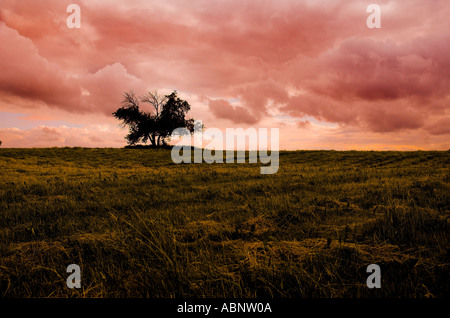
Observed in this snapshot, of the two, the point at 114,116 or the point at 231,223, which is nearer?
the point at 231,223

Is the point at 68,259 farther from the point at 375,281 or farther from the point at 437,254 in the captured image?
the point at 437,254

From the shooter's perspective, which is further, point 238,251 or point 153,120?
A: point 153,120

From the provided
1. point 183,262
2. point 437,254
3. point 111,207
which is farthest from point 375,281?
point 111,207

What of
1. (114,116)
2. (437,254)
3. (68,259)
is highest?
(114,116)

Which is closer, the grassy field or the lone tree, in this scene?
the grassy field

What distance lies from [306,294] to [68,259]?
10.7 feet

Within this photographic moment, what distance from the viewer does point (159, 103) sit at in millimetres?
59969

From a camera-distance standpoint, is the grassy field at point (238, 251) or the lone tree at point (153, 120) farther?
the lone tree at point (153, 120)
